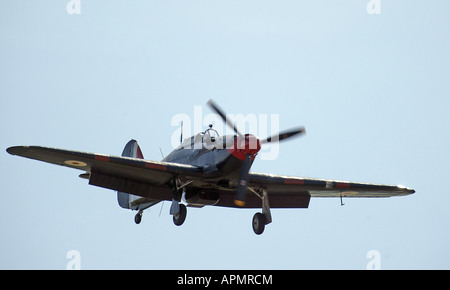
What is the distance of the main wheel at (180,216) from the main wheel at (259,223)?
2.63m

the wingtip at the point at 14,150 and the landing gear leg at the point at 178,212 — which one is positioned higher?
the wingtip at the point at 14,150

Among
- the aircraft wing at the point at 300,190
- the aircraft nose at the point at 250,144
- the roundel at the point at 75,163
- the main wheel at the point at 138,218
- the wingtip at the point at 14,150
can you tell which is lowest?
the main wheel at the point at 138,218

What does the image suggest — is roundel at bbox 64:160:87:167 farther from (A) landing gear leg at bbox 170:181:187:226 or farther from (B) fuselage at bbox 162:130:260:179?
(B) fuselage at bbox 162:130:260:179

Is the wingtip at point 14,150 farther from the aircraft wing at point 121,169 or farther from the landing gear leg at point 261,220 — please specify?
the landing gear leg at point 261,220

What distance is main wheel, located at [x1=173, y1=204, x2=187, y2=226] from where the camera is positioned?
93.1 ft

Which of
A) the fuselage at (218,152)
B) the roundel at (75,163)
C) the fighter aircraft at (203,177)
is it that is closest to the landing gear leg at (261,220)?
the fighter aircraft at (203,177)

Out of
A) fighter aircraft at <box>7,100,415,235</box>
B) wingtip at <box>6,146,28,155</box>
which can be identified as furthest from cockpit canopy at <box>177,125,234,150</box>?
wingtip at <box>6,146,28,155</box>

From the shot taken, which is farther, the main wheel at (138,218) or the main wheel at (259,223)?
the main wheel at (138,218)

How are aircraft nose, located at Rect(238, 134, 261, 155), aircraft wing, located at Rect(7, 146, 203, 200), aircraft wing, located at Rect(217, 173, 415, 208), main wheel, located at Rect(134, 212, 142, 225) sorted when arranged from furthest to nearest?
main wheel, located at Rect(134, 212, 142, 225)
aircraft wing, located at Rect(217, 173, 415, 208)
aircraft nose, located at Rect(238, 134, 261, 155)
aircraft wing, located at Rect(7, 146, 203, 200)

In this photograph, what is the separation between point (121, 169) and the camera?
92.9 ft

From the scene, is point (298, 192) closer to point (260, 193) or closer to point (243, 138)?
point (260, 193)

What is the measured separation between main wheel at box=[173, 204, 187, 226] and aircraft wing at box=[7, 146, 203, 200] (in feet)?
3.74

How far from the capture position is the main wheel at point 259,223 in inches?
1149
